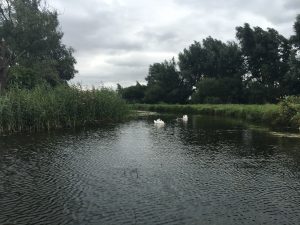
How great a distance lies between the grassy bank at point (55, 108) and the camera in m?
26.2

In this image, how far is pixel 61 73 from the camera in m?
64.1

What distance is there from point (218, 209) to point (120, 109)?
1155 inches

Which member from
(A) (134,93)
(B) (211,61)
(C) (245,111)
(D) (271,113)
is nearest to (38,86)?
(D) (271,113)

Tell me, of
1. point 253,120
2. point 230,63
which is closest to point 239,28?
point 230,63

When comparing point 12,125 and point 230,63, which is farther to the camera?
point 230,63

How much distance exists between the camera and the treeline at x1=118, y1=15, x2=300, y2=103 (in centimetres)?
6175

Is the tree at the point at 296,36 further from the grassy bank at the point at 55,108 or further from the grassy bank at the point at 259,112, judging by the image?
the grassy bank at the point at 55,108

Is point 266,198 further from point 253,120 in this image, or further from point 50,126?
point 253,120

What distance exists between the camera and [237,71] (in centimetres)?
7438

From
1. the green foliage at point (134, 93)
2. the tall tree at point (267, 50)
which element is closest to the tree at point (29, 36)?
the tall tree at point (267, 50)

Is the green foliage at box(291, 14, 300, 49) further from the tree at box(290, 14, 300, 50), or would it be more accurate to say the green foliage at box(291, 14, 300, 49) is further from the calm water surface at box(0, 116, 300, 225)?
the calm water surface at box(0, 116, 300, 225)

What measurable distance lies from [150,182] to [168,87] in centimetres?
7410

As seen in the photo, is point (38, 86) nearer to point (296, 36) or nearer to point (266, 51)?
point (296, 36)

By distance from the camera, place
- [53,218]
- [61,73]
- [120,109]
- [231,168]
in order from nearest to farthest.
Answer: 1. [53,218]
2. [231,168]
3. [120,109]
4. [61,73]
